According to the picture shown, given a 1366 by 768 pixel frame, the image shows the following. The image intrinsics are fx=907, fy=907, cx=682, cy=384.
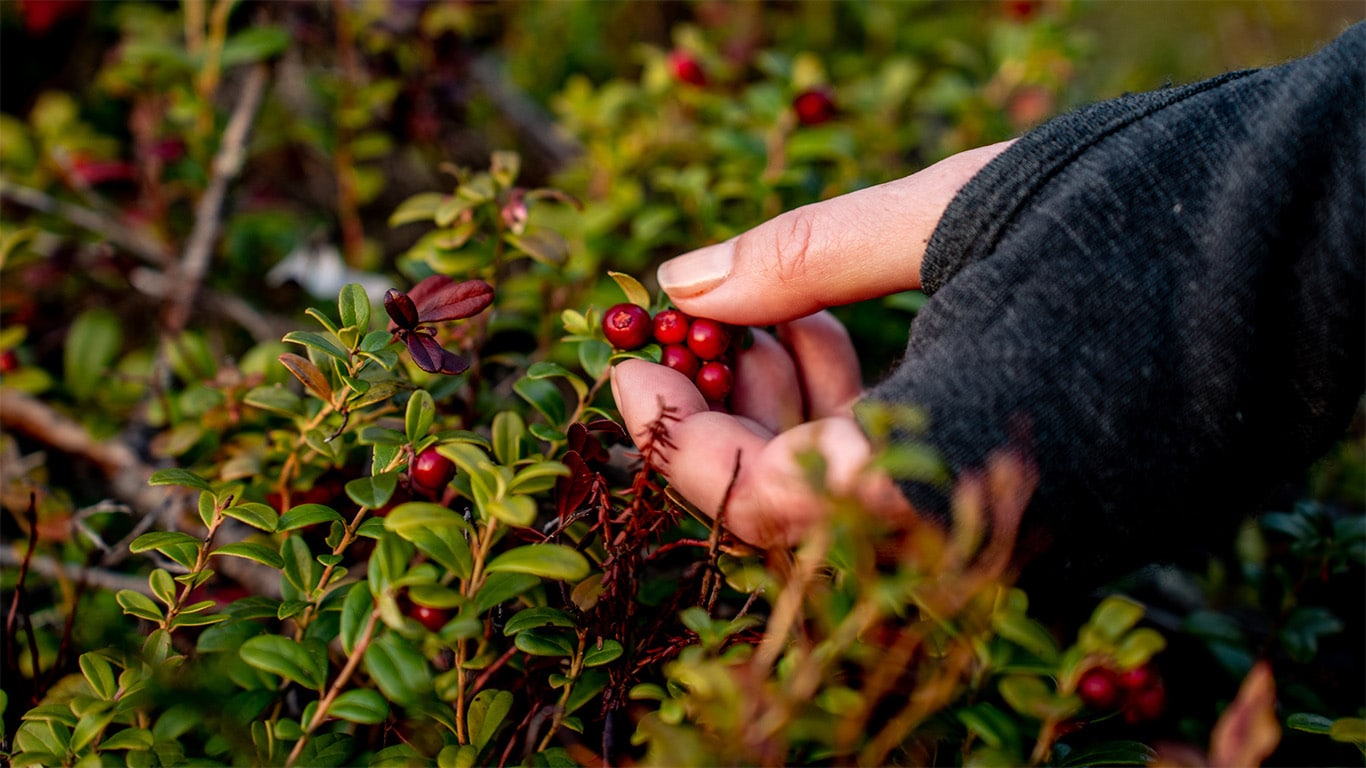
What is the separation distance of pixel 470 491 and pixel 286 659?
0.23 meters

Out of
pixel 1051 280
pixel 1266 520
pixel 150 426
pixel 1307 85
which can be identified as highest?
pixel 1307 85

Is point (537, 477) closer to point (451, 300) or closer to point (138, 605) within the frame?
point (451, 300)

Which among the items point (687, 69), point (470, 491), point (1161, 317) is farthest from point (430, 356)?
point (687, 69)

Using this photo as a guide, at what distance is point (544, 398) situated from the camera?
114 centimetres

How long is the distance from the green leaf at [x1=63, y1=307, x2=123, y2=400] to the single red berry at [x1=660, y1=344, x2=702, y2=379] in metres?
1.07

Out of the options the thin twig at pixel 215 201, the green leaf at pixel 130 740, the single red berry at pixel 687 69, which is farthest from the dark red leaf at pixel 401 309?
the single red berry at pixel 687 69

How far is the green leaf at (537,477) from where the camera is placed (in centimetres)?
83

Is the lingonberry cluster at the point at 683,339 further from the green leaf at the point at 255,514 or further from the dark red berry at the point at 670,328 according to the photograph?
the green leaf at the point at 255,514

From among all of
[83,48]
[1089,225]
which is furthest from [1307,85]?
[83,48]

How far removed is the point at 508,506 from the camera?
807mm

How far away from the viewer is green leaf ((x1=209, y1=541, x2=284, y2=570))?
3.04 feet

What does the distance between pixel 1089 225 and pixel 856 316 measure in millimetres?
728

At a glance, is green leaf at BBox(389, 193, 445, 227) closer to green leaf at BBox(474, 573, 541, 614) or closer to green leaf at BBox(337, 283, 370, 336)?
green leaf at BBox(337, 283, 370, 336)

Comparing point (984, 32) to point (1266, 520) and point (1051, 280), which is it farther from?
point (1051, 280)
